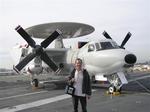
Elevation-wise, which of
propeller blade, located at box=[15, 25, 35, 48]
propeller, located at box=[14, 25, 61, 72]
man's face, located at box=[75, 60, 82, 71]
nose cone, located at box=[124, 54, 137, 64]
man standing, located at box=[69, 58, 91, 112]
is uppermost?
propeller blade, located at box=[15, 25, 35, 48]

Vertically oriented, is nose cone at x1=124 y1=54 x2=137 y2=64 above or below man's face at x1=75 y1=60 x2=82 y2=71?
above

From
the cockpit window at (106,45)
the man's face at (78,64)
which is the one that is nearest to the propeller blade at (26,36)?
the cockpit window at (106,45)

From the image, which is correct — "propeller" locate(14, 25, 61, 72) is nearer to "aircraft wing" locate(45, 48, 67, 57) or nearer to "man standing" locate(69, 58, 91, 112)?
"aircraft wing" locate(45, 48, 67, 57)

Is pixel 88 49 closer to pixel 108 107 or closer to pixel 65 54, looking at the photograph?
pixel 65 54

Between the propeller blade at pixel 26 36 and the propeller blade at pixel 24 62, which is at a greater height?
the propeller blade at pixel 26 36

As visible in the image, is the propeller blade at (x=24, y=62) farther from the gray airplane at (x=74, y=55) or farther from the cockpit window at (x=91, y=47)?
the cockpit window at (x=91, y=47)

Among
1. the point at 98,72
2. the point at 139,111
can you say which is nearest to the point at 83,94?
the point at 139,111

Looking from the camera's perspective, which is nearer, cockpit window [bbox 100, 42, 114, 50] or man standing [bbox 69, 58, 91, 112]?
man standing [bbox 69, 58, 91, 112]

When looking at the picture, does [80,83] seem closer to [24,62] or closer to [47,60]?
[47,60]

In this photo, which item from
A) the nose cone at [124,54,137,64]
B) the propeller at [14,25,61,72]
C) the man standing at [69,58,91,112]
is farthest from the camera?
the propeller at [14,25,61,72]

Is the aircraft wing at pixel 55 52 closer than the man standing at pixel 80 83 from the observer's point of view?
No

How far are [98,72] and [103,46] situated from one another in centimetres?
181

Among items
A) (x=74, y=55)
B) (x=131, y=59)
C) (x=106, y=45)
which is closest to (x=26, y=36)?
(x=74, y=55)

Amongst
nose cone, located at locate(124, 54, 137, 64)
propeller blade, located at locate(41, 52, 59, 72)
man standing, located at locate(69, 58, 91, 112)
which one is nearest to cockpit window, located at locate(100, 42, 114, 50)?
nose cone, located at locate(124, 54, 137, 64)
